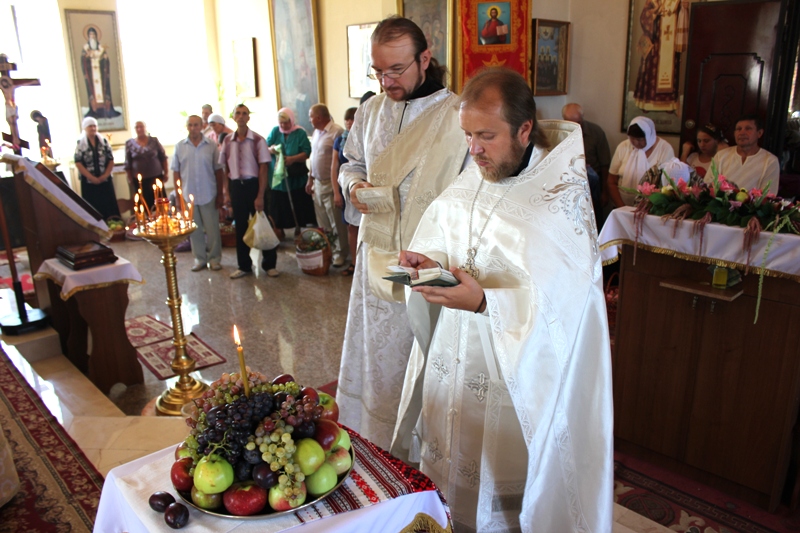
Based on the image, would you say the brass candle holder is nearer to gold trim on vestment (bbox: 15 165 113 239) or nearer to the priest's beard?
gold trim on vestment (bbox: 15 165 113 239)

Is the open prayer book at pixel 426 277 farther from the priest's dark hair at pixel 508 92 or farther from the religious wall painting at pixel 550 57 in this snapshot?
the religious wall painting at pixel 550 57

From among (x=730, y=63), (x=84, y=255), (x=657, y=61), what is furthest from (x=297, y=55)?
(x=84, y=255)

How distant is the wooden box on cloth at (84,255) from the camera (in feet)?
14.0

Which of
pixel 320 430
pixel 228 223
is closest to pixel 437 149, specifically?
pixel 320 430

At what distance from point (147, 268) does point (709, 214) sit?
6660 millimetres

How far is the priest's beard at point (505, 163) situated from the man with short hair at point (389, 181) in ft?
1.74

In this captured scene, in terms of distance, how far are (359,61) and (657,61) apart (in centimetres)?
389

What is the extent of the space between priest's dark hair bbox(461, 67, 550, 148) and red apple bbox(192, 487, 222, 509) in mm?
1293

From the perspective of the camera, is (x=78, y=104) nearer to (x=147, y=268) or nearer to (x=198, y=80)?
(x=198, y=80)

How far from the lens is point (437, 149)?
258 centimetres

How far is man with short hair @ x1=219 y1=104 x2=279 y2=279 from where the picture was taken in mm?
7223

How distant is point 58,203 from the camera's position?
441 cm

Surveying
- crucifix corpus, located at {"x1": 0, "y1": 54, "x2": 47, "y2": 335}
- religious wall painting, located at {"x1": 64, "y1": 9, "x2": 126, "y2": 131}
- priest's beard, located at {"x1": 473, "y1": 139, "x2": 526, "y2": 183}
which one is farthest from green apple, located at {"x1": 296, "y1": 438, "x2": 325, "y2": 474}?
religious wall painting, located at {"x1": 64, "y1": 9, "x2": 126, "y2": 131}

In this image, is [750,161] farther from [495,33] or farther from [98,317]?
[98,317]
